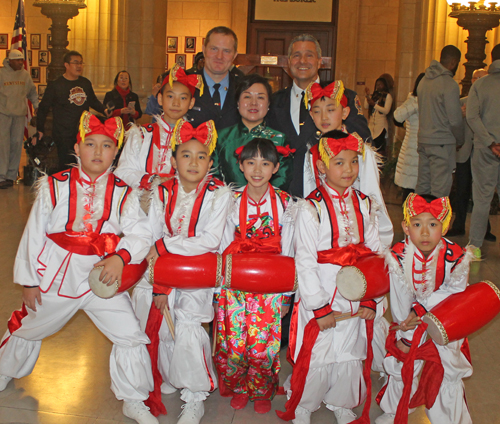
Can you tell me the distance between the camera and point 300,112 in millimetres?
3139

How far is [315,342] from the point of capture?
238 cm

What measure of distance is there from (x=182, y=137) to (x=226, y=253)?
567mm

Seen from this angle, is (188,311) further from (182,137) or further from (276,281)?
(182,137)

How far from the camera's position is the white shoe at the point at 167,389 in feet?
8.73

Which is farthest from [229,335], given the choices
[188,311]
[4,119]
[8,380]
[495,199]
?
[4,119]

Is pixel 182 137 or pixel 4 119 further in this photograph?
pixel 4 119

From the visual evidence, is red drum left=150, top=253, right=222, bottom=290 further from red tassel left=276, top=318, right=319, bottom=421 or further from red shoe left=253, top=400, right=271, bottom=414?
red shoe left=253, top=400, right=271, bottom=414

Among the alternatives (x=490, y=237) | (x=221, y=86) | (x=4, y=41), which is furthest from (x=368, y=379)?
(x=4, y=41)

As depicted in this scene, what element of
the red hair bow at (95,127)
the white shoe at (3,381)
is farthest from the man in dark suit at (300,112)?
the white shoe at (3,381)

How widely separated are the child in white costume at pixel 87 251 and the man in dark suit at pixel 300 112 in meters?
1.03

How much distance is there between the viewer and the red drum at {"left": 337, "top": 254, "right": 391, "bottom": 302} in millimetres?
2213

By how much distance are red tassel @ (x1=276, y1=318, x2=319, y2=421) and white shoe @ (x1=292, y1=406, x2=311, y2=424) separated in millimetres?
61

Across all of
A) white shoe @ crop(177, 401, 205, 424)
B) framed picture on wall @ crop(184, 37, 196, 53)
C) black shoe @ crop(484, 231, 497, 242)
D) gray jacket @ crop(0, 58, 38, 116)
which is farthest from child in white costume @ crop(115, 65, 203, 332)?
framed picture on wall @ crop(184, 37, 196, 53)

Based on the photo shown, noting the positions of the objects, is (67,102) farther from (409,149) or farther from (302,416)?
(302,416)
